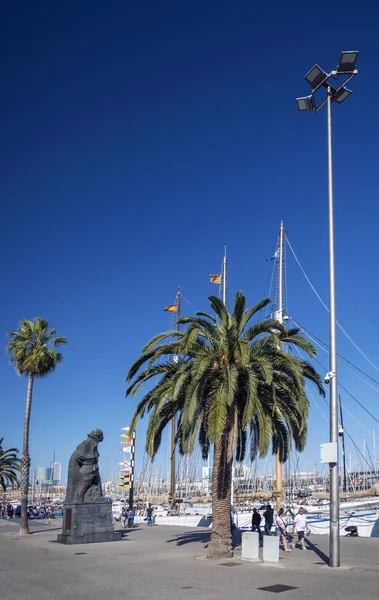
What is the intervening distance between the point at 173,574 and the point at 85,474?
12.8 m

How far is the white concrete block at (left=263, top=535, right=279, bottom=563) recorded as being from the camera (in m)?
16.7

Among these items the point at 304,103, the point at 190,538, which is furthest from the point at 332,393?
the point at 190,538

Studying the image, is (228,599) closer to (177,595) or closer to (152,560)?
(177,595)

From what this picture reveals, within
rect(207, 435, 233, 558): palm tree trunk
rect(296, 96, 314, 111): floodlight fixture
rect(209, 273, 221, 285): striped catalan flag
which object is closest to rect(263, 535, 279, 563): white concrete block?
rect(207, 435, 233, 558): palm tree trunk

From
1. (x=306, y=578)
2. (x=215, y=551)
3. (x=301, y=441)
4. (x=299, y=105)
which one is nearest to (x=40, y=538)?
(x=215, y=551)

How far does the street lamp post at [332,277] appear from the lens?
619 inches

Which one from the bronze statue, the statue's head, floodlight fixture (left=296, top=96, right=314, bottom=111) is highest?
floodlight fixture (left=296, top=96, right=314, bottom=111)

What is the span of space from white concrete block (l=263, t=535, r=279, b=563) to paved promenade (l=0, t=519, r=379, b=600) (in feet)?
1.14

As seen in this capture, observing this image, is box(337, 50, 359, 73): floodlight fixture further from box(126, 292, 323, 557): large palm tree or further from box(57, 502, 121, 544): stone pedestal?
box(57, 502, 121, 544): stone pedestal

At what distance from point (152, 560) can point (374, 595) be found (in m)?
8.75

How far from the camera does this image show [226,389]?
18609 millimetres

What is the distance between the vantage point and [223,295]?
45.2 meters

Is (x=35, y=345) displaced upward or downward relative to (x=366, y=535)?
upward

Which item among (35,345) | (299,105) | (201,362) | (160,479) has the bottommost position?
(160,479)
